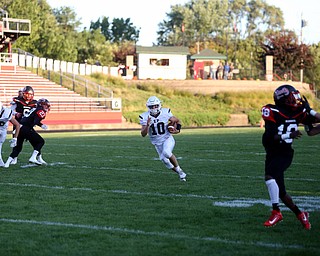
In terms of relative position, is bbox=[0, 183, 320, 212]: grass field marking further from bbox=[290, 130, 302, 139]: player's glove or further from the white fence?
the white fence

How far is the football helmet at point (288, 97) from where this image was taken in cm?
770

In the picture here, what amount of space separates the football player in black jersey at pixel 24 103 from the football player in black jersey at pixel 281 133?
7.76 meters

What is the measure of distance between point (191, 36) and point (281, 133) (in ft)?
291

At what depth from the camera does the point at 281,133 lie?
7711 millimetres

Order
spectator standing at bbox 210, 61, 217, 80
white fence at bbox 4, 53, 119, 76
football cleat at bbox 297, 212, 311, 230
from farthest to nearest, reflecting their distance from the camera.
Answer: spectator standing at bbox 210, 61, 217, 80 → white fence at bbox 4, 53, 119, 76 → football cleat at bbox 297, 212, 311, 230

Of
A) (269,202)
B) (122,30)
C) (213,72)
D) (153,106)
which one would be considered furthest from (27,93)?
(122,30)

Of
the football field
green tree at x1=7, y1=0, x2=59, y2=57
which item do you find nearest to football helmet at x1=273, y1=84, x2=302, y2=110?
the football field

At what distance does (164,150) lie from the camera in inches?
471

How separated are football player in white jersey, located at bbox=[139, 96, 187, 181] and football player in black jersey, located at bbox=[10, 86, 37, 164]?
3460 mm

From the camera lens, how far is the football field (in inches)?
262

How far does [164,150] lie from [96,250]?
18.3 feet

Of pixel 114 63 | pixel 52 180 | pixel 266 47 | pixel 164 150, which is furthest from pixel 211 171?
pixel 114 63

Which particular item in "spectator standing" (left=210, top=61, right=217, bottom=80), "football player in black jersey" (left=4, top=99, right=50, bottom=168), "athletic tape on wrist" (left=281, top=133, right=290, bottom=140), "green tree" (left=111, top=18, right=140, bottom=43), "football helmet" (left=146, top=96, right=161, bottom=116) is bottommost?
"football player in black jersey" (left=4, top=99, right=50, bottom=168)

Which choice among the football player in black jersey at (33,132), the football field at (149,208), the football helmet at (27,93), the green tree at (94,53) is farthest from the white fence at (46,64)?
the football field at (149,208)
